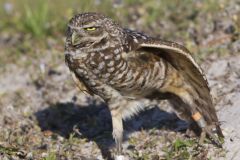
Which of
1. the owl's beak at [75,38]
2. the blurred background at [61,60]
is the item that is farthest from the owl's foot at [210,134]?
the owl's beak at [75,38]

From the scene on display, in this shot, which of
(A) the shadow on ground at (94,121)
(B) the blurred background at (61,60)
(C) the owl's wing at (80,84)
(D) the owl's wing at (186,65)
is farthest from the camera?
(A) the shadow on ground at (94,121)

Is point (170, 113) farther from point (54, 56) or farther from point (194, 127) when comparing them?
point (54, 56)

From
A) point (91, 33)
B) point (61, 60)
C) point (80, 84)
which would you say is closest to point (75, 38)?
point (91, 33)

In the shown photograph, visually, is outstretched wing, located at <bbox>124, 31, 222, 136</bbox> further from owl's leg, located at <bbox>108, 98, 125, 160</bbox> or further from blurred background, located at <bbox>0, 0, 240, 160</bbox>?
owl's leg, located at <bbox>108, 98, 125, 160</bbox>

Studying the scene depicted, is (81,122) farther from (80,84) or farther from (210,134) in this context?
(210,134)

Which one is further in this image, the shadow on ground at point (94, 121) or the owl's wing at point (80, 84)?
the shadow on ground at point (94, 121)

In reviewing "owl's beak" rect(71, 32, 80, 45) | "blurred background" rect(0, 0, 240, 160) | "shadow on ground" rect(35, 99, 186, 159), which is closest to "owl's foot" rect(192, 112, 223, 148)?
"blurred background" rect(0, 0, 240, 160)

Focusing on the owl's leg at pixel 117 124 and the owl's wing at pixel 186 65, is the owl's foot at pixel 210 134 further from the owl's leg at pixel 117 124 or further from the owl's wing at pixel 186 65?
the owl's leg at pixel 117 124
